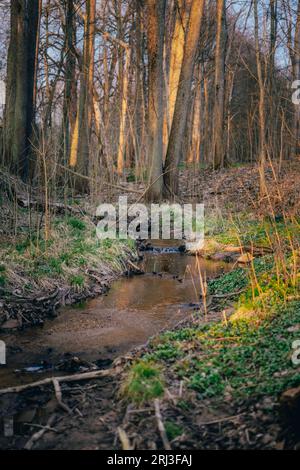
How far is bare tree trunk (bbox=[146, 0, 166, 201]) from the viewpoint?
478 inches

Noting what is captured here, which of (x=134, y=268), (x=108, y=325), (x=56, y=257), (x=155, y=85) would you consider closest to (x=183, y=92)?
(x=155, y=85)

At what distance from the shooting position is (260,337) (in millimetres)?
4105

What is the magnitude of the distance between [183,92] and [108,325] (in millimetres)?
9236

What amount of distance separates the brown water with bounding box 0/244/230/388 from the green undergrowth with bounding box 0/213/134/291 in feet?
1.78

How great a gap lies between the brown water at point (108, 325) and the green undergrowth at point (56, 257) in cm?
54

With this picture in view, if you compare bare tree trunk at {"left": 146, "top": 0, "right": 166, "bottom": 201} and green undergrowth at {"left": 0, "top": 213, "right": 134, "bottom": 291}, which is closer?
green undergrowth at {"left": 0, "top": 213, "right": 134, "bottom": 291}

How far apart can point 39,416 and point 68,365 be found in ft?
3.11

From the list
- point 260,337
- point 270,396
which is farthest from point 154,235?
point 270,396

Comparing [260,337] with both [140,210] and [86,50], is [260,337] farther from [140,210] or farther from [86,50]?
[86,50]

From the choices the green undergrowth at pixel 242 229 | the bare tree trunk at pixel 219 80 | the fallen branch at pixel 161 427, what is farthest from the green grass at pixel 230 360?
the bare tree trunk at pixel 219 80

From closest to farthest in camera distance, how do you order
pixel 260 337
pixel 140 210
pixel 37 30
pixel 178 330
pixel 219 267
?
1. pixel 260 337
2. pixel 178 330
3. pixel 219 267
4. pixel 37 30
5. pixel 140 210

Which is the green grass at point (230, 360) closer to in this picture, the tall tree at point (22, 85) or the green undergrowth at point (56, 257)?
the green undergrowth at point (56, 257)

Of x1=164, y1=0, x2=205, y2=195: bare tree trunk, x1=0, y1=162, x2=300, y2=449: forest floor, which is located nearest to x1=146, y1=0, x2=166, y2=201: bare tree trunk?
x1=164, y1=0, x2=205, y2=195: bare tree trunk

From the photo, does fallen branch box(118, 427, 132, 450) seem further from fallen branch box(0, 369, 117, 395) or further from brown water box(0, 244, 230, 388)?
brown water box(0, 244, 230, 388)
